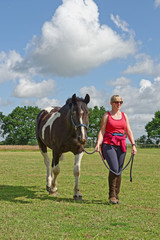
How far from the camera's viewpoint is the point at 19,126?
250 ft

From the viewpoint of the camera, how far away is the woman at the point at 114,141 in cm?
604

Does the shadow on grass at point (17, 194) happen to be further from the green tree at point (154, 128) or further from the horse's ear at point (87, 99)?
the green tree at point (154, 128)

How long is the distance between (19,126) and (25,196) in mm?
70585

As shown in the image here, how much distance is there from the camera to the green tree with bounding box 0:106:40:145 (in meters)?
74.5

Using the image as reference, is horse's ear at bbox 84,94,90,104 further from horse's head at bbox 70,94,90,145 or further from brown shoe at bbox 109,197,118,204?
brown shoe at bbox 109,197,118,204

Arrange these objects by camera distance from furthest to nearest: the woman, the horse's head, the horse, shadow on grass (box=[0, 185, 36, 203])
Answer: shadow on grass (box=[0, 185, 36, 203]), the woman, the horse, the horse's head

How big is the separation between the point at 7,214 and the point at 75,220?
134 centimetres

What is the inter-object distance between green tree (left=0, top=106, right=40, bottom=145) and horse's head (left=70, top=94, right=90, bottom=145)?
222ft

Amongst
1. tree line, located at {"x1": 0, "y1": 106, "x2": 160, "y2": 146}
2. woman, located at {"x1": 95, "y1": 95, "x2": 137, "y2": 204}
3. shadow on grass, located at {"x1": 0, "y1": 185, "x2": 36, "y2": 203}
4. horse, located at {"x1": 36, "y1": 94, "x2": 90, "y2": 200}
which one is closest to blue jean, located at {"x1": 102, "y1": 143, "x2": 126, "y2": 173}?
woman, located at {"x1": 95, "y1": 95, "x2": 137, "y2": 204}

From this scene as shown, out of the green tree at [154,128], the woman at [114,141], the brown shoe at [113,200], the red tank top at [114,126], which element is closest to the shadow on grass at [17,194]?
the brown shoe at [113,200]

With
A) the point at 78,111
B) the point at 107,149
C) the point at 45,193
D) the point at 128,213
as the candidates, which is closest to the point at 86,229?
the point at 128,213

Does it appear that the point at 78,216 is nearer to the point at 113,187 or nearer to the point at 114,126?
the point at 113,187

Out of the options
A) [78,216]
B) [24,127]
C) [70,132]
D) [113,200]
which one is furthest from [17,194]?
[24,127]

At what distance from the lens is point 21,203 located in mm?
6207
